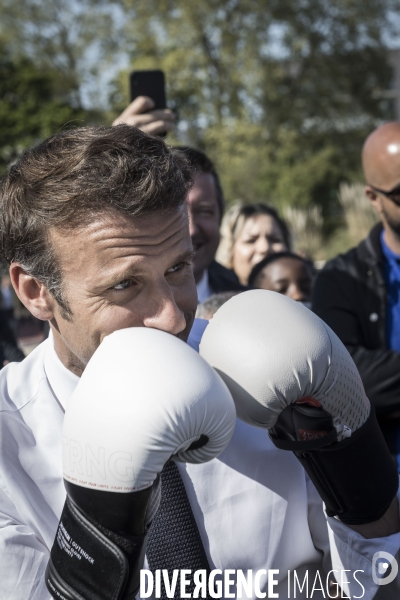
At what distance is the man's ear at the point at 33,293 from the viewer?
1.70m

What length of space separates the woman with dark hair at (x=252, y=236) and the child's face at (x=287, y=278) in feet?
1.19

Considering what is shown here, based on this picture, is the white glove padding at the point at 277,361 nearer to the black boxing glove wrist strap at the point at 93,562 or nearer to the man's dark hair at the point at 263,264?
the black boxing glove wrist strap at the point at 93,562

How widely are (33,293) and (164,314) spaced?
396 millimetres

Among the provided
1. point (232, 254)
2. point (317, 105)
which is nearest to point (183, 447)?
point (232, 254)

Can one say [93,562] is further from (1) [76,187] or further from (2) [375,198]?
(2) [375,198]

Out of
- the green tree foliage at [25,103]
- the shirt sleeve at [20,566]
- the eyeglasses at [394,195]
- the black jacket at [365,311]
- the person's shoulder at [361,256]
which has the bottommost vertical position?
the green tree foliage at [25,103]

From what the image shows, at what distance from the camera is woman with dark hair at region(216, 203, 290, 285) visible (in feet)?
14.4

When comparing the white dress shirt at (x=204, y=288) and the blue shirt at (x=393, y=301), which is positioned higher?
the blue shirt at (x=393, y=301)

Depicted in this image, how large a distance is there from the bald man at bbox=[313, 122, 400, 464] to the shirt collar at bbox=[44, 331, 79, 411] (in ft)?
4.33

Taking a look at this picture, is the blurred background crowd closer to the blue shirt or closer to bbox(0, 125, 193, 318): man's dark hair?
the blue shirt

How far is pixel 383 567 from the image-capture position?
4.96 feet

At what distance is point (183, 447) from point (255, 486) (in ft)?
1.48

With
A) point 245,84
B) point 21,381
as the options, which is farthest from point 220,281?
point 245,84

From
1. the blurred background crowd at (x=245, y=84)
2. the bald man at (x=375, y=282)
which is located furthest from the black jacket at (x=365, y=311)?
the blurred background crowd at (x=245, y=84)
